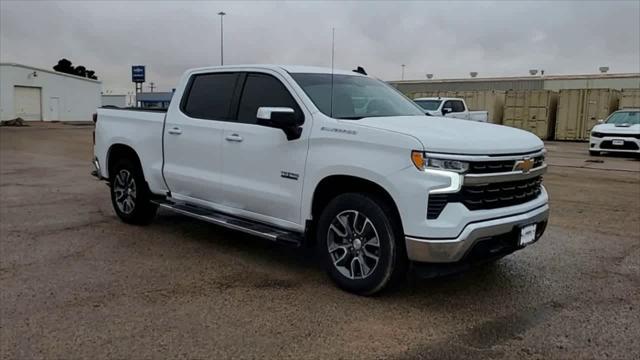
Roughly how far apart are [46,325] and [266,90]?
278cm

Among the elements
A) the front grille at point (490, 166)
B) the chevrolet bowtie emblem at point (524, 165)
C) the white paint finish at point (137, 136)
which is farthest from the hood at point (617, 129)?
the white paint finish at point (137, 136)

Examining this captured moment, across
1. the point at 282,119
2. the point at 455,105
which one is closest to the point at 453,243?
the point at 282,119

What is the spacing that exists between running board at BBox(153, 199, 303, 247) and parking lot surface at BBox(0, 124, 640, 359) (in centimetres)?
40

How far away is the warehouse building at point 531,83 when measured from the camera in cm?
3634

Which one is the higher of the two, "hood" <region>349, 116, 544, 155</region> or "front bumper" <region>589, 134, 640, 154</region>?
"hood" <region>349, 116, 544, 155</region>

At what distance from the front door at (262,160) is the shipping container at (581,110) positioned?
26480 millimetres

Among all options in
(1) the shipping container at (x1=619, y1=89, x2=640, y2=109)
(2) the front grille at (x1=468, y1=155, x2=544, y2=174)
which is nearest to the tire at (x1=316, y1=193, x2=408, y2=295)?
(2) the front grille at (x1=468, y1=155, x2=544, y2=174)

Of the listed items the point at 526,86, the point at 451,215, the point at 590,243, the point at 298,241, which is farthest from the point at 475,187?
the point at 526,86

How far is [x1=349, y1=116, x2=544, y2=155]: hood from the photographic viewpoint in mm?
3998

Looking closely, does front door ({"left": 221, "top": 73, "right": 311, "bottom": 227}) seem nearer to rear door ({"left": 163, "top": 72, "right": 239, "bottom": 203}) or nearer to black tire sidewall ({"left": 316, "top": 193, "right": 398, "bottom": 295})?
rear door ({"left": 163, "top": 72, "right": 239, "bottom": 203})

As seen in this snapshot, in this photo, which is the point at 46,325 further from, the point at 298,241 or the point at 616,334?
the point at 616,334

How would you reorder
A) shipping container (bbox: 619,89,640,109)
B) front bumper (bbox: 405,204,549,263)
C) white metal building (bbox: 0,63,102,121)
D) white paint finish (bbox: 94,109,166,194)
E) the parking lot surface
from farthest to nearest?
1. white metal building (bbox: 0,63,102,121)
2. shipping container (bbox: 619,89,640,109)
3. white paint finish (bbox: 94,109,166,194)
4. front bumper (bbox: 405,204,549,263)
5. the parking lot surface

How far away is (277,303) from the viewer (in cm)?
436

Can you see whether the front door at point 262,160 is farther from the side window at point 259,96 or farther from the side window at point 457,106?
the side window at point 457,106
